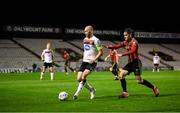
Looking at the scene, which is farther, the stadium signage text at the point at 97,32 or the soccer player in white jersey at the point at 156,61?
the stadium signage text at the point at 97,32

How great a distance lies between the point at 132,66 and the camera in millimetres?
14906

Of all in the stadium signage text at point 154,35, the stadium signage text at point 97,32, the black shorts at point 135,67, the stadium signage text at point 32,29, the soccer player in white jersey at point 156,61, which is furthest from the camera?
the stadium signage text at point 154,35

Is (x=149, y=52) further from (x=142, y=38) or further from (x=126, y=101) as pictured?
(x=126, y=101)

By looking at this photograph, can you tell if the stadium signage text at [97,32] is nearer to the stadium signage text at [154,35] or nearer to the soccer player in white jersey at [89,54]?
the stadium signage text at [154,35]

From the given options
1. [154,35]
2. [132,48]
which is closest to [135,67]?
[132,48]

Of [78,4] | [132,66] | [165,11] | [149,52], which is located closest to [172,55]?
[149,52]

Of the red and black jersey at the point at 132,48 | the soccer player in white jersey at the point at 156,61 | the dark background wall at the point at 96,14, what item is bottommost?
the red and black jersey at the point at 132,48

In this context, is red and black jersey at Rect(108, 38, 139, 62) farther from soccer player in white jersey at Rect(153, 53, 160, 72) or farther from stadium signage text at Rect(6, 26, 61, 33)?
stadium signage text at Rect(6, 26, 61, 33)

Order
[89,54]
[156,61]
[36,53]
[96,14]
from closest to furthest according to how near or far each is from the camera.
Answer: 1. [89,54]
2. [156,61]
3. [36,53]
4. [96,14]

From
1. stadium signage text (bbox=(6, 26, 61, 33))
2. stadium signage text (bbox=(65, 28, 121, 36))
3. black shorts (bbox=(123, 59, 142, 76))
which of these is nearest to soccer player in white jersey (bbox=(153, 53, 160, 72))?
stadium signage text (bbox=(65, 28, 121, 36))

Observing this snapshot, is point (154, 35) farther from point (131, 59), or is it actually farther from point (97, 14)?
point (131, 59)

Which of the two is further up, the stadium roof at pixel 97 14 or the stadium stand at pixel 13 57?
the stadium roof at pixel 97 14

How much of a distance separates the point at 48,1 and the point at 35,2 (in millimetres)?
1837

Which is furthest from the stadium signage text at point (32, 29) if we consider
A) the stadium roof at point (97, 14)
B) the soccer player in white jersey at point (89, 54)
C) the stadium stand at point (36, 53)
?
the soccer player in white jersey at point (89, 54)
